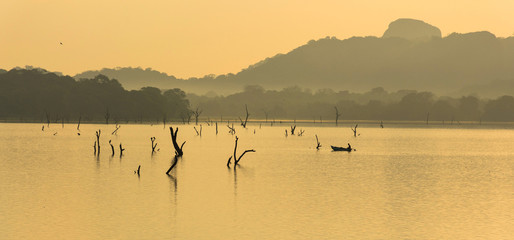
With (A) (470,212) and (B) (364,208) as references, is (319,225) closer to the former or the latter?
(B) (364,208)

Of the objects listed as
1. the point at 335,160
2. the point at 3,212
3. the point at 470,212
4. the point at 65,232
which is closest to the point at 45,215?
the point at 3,212

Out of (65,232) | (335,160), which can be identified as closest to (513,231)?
(65,232)

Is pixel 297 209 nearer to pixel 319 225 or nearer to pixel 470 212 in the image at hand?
pixel 319 225

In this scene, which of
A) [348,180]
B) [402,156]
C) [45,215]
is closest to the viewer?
[45,215]

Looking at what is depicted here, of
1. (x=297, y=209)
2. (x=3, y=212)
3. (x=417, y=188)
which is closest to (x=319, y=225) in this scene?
(x=297, y=209)

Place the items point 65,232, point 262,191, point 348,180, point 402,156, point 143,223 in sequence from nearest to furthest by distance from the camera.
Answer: point 65,232
point 143,223
point 262,191
point 348,180
point 402,156

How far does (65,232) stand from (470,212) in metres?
20.4

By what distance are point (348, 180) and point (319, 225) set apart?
2226 centimetres

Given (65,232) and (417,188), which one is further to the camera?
(417,188)

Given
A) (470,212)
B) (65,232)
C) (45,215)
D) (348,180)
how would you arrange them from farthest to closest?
1. (348,180)
2. (470,212)
3. (45,215)
4. (65,232)

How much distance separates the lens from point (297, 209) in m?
37.0

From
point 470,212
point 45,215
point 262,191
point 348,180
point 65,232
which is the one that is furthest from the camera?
point 348,180

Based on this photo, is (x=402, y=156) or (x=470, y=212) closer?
(x=470, y=212)

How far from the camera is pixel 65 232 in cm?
2992
